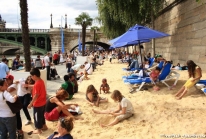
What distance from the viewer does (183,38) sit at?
1322 centimetres

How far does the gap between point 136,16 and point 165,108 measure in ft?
42.1

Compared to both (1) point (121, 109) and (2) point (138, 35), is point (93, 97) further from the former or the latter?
(2) point (138, 35)

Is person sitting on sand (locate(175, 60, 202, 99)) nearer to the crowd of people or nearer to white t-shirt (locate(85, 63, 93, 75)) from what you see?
the crowd of people

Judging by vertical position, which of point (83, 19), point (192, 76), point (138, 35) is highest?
point (83, 19)

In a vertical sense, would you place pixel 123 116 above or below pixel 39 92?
below

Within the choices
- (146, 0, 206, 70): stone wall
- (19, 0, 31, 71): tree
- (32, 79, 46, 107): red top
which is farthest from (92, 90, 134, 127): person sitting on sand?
(146, 0, 206, 70): stone wall

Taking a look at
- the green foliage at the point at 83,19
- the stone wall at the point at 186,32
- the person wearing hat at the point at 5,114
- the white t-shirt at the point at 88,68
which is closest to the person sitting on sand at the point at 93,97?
the person wearing hat at the point at 5,114

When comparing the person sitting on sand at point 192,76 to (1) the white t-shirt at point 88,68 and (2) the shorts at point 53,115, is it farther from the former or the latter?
(1) the white t-shirt at point 88,68

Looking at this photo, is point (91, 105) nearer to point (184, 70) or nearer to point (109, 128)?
point (109, 128)

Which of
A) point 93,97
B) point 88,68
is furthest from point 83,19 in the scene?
point 93,97

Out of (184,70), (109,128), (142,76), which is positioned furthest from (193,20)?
(109,128)

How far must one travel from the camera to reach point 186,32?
12680 mm

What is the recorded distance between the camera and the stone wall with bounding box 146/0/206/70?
1065 cm

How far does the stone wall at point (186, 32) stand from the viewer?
35.0ft
